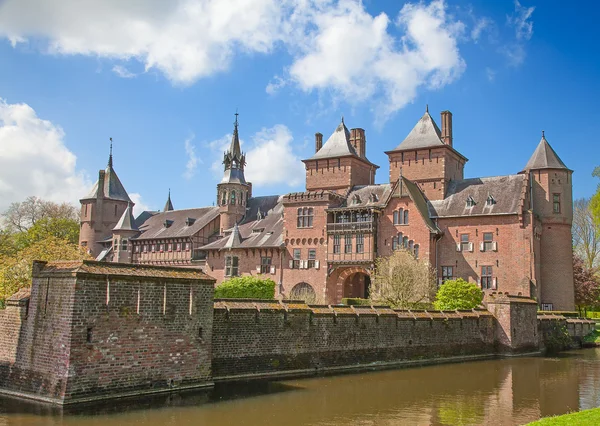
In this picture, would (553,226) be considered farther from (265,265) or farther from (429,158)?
(265,265)

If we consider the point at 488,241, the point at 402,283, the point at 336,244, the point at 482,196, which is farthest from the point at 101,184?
the point at 488,241

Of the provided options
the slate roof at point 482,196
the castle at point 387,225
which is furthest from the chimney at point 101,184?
the slate roof at point 482,196

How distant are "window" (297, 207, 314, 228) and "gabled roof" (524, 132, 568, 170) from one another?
1811 centimetres

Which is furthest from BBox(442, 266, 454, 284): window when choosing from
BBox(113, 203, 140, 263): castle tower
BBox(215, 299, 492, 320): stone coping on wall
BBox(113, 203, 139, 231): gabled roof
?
BBox(113, 203, 139, 231): gabled roof

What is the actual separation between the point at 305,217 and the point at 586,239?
103ft

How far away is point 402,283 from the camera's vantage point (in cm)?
3838

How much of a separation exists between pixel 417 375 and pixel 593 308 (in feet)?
142

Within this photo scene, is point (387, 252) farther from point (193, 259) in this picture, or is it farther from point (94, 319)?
point (94, 319)

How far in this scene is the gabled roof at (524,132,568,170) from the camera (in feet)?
156

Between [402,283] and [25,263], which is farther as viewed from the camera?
[402,283]

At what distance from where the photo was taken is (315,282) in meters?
51.0

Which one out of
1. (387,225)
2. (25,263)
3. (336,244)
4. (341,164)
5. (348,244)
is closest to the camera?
(25,263)

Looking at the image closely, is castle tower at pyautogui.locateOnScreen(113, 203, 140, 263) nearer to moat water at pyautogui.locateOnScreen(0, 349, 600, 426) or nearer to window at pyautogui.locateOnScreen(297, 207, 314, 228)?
window at pyautogui.locateOnScreen(297, 207, 314, 228)

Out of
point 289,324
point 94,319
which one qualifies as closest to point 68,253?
point 289,324
